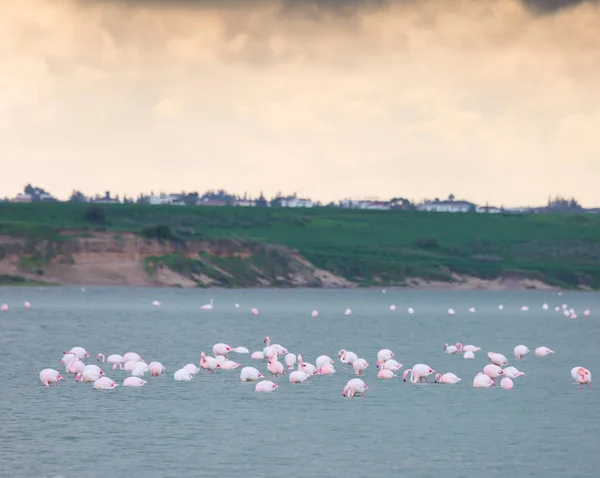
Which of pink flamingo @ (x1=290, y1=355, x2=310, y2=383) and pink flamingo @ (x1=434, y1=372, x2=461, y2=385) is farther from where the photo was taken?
pink flamingo @ (x1=434, y1=372, x2=461, y2=385)

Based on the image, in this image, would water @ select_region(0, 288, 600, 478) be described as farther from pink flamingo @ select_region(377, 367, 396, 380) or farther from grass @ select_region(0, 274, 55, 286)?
grass @ select_region(0, 274, 55, 286)

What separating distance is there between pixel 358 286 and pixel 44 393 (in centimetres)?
10853

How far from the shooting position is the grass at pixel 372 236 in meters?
143

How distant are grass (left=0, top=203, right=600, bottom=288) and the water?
79.1 meters

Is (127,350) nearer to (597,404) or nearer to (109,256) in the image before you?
(597,404)

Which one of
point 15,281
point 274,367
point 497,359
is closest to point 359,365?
point 274,367

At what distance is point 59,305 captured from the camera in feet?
301

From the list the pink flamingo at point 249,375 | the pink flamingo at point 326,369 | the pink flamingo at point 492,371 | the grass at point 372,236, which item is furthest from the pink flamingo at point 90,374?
the grass at point 372,236

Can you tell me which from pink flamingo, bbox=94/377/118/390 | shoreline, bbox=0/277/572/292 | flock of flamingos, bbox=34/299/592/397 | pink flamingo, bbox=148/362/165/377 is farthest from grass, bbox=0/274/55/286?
pink flamingo, bbox=94/377/118/390

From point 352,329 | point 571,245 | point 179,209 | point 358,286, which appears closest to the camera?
point 352,329

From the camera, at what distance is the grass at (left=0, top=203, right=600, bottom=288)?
143 m

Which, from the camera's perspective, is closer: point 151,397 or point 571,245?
point 151,397

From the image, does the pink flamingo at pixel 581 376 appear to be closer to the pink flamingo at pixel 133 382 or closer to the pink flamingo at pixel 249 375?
the pink flamingo at pixel 249 375

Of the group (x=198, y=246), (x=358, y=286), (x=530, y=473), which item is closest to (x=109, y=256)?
(x=198, y=246)
